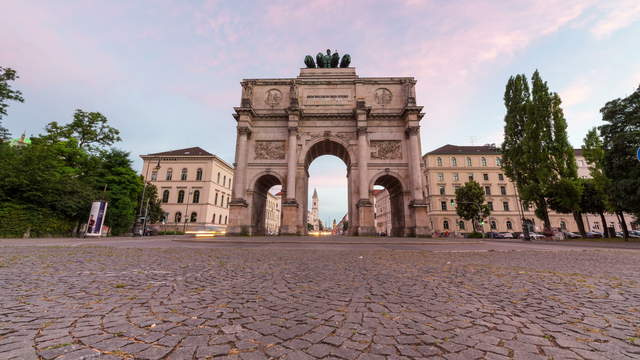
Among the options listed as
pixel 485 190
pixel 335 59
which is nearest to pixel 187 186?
pixel 335 59

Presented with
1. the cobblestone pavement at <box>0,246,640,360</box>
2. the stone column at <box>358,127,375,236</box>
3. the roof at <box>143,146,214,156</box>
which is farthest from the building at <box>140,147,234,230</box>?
the cobblestone pavement at <box>0,246,640,360</box>

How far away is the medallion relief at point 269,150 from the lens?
24359 mm

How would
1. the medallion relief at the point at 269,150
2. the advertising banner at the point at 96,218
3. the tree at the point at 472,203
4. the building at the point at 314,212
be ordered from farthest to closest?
1. the building at the point at 314,212
2. the tree at the point at 472,203
3. the medallion relief at the point at 269,150
4. the advertising banner at the point at 96,218

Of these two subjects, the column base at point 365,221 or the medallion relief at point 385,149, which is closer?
the column base at point 365,221

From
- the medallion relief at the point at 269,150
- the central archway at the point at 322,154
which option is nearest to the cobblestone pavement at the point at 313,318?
the central archway at the point at 322,154

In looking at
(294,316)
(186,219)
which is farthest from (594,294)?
(186,219)

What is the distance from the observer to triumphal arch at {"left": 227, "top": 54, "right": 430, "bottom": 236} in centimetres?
2231

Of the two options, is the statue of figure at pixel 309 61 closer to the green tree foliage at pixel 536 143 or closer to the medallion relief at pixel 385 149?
the medallion relief at pixel 385 149

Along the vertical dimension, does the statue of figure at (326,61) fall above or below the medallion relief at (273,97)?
above

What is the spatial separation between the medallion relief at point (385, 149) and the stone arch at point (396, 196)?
175cm

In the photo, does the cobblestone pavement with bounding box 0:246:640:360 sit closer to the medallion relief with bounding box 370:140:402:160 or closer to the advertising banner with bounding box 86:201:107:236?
the advertising banner with bounding box 86:201:107:236

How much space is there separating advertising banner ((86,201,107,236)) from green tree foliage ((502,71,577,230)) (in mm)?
38691

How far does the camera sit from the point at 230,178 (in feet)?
180

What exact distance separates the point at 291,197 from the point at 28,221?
61.0ft
